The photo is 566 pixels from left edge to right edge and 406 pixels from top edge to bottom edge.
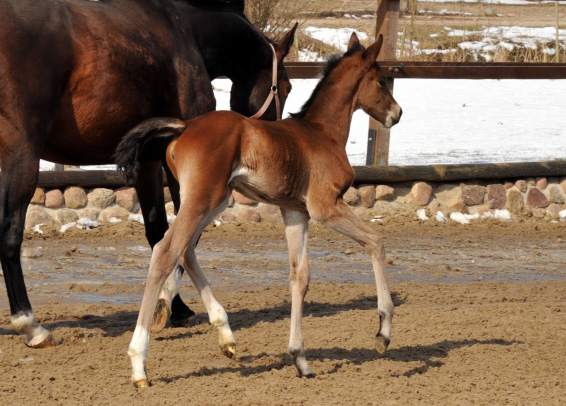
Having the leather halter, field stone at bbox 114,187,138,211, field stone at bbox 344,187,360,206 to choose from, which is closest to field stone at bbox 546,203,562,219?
field stone at bbox 344,187,360,206

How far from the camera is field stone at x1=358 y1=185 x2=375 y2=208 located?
30.0ft

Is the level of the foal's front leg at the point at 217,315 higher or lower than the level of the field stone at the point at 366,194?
higher

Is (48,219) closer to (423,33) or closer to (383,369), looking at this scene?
(383,369)

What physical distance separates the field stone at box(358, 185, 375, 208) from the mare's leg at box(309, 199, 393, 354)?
15.5 feet

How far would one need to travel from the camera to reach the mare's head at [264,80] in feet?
20.1

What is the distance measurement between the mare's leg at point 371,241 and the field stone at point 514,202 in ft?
18.0

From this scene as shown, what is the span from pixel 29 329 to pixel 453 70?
6.55 m

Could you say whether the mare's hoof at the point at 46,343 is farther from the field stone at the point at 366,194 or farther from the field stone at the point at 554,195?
→ the field stone at the point at 554,195

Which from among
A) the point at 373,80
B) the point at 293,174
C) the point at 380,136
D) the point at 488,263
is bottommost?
the point at 488,263

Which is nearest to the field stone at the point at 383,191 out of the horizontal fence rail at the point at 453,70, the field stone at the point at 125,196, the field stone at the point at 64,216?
the horizontal fence rail at the point at 453,70

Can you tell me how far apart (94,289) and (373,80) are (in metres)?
2.77

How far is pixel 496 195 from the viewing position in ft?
31.1

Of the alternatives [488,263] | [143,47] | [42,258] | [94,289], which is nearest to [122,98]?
[143,47]

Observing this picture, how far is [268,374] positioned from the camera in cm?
438
